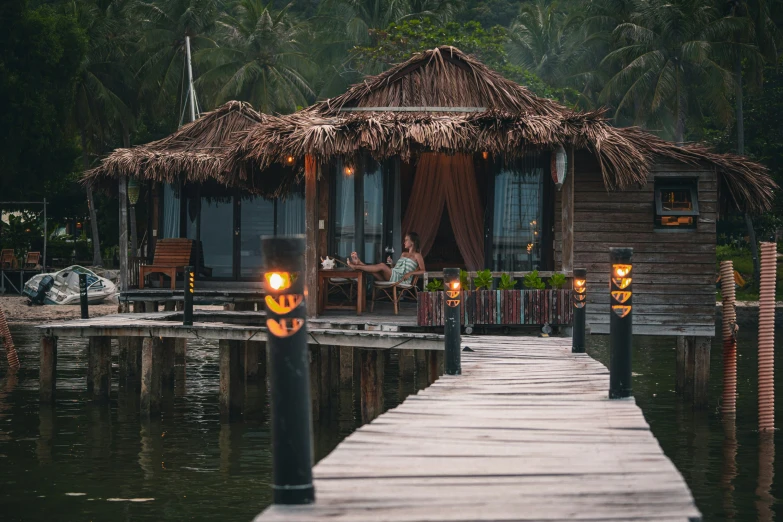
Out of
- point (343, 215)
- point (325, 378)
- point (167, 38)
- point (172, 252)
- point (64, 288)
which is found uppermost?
point (167, 38)

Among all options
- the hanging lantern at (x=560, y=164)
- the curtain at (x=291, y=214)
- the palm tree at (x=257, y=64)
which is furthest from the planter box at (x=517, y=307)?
the palm tree at (x=257, y=64)

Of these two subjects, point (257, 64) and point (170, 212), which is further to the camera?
point (257, 64)

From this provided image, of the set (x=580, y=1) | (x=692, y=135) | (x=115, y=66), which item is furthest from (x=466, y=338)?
(x=580, y=1)

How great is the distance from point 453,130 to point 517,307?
2589 mm

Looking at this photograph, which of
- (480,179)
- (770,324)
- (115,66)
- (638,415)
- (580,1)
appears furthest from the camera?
(580,1)

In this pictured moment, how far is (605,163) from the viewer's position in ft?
50.3

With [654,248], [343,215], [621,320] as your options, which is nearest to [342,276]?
[343,215]

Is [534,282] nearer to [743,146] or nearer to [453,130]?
[453,130]

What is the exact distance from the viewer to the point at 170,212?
2248cm

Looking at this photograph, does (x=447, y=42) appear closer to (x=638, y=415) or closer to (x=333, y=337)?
(x=333, y=337)

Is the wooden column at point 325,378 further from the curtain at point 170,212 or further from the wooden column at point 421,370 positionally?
the curtain at point 170,212

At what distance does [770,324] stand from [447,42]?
79.6 feet

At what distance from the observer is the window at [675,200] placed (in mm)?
16266

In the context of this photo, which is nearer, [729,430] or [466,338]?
[466,338]
